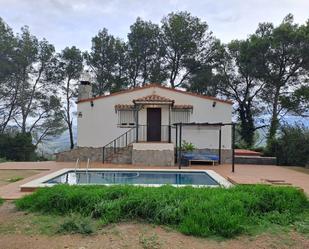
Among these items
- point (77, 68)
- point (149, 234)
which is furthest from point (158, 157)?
point (77, 68)

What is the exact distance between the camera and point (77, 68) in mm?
32625

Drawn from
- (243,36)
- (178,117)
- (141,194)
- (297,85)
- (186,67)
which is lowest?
(141,194)

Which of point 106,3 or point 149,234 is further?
point 106,3

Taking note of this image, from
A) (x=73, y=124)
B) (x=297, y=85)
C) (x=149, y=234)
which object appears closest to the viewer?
(x=149, y=234)

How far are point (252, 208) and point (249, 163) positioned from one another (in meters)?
12.9

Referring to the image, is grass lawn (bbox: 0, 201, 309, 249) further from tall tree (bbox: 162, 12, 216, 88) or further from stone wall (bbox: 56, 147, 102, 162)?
tall tree (bbox: 162, 12, 216, 88)

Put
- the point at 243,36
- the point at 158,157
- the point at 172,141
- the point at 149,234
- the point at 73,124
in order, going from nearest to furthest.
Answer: the point at 149,234, the point at 158,157, the point at 172,141, the point at 243,36, the point at 73,124

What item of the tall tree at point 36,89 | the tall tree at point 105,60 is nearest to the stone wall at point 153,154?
the tall tree at point 105,60

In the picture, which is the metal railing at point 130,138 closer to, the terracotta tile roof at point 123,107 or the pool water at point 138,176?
the terracotta tile roof at point 123,107

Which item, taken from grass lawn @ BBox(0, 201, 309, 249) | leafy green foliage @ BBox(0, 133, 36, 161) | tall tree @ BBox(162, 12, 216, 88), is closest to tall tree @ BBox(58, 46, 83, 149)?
leafy green foliage @ BBox(0, 133, 36, 161)

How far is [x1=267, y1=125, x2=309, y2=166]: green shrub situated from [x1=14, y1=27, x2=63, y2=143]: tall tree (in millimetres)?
21872

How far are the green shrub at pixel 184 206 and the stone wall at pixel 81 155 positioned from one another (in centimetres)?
1250

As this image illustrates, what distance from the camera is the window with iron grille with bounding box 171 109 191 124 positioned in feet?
64.7

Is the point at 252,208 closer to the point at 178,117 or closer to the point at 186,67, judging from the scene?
the point at 178,117
